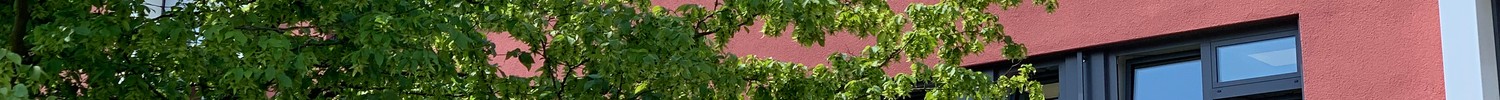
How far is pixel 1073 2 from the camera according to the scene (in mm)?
12719

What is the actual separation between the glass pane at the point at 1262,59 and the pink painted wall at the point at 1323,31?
0.15 meters

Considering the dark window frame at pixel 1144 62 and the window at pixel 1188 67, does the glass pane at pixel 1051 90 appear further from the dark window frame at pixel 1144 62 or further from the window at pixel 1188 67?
the dark window frame at pixel 1144 62

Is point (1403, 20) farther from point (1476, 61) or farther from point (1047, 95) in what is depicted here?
point (1047, 95)

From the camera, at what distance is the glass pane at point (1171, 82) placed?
12344 mm

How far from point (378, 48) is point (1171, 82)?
16.7 ft

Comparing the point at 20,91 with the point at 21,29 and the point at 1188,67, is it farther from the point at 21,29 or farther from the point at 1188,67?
the point at 1188,67

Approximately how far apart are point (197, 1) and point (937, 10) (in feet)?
9.65

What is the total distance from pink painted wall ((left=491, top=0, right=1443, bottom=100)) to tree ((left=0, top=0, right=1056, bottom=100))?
2.53 metres

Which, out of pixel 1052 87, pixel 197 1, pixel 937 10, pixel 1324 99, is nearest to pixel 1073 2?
pixel 1052 87

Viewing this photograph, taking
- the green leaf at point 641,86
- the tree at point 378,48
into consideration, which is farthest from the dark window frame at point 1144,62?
the green leaf at point 641,86

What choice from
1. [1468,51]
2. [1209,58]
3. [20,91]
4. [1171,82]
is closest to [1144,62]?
[1171,82]

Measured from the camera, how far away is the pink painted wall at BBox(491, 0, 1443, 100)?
450 inches

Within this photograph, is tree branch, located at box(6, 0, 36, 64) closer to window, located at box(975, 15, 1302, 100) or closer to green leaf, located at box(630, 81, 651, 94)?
green leaf, located at box(630, 81, 651, 94)

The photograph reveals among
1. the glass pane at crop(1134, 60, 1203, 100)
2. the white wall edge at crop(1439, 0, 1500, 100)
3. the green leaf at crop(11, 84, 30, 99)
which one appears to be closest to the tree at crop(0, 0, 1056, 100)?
the green leaf at crop(11, 84, 30, 99)
